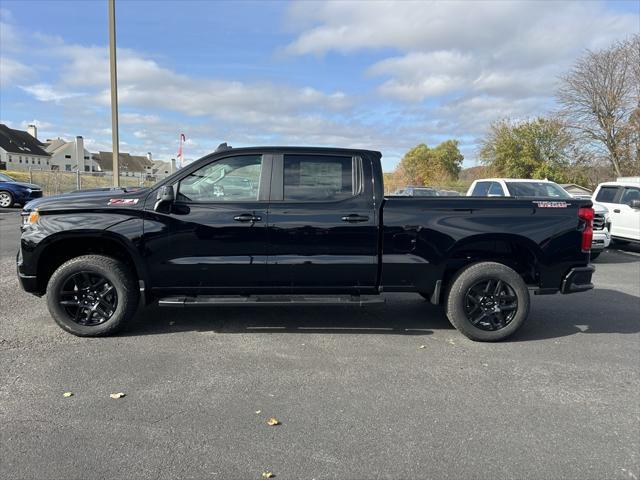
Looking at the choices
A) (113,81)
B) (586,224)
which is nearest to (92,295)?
→ (586,224)

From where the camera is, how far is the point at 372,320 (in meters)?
5.61

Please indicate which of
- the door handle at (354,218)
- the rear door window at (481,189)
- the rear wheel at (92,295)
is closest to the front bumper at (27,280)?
the rear wheel at (92,295)

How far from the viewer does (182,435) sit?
307cm

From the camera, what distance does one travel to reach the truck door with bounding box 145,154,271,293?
4.74 m

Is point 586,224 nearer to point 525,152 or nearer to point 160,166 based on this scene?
point 525,152

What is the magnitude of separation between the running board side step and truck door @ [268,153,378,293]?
0.36 feet

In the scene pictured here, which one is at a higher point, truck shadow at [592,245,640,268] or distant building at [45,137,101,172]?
distant building at [45,137,101,172]

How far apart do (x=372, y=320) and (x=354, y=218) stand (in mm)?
1439

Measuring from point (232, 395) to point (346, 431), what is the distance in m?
0.98

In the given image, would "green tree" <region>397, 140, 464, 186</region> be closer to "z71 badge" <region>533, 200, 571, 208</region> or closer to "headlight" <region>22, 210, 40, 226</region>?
"z71 badge" <region>533, 200, 571, 208</region>

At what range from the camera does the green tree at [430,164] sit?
206 ft

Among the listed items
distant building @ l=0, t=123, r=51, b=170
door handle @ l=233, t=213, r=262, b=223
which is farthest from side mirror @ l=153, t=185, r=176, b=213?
distant building @ l=0, t=123, r=51, b=170

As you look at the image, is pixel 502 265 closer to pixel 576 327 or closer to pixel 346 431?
pixel 576 327

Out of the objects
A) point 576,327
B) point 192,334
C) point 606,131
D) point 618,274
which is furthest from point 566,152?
point 192,334
